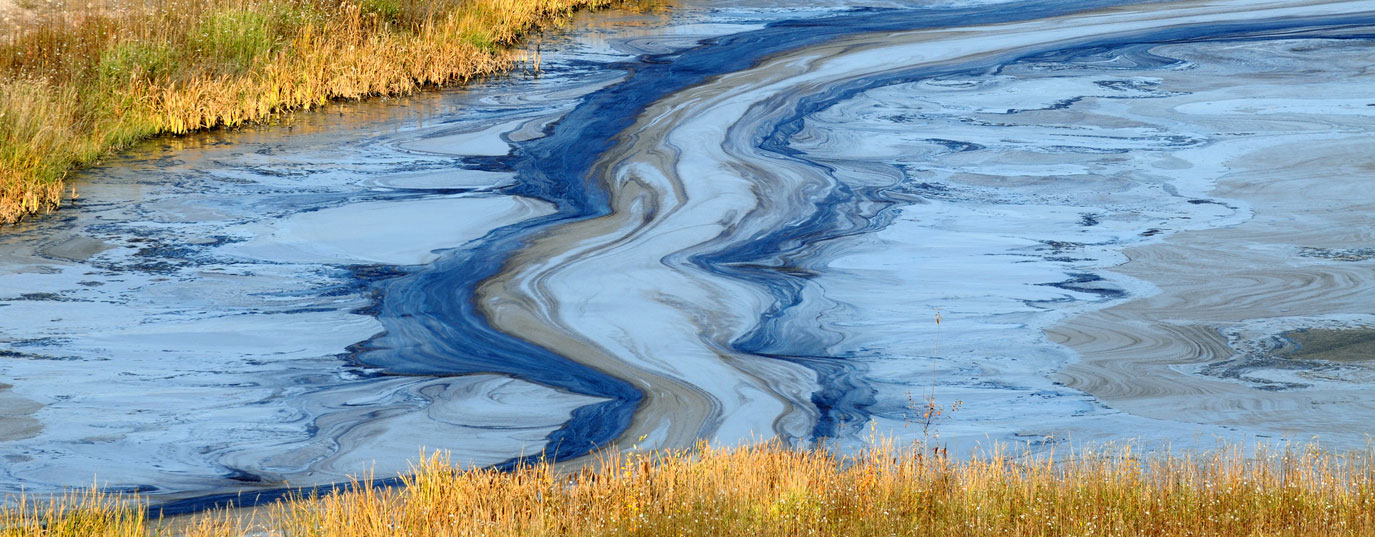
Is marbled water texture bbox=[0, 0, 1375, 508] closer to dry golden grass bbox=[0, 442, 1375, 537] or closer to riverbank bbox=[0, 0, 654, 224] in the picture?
riverbank bbox=[0, 0, 654, 224]

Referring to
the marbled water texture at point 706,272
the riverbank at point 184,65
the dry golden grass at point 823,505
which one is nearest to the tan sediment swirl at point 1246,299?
the marbled water texture at point 706,272

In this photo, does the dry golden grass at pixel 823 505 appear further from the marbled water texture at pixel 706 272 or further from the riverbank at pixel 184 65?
the riverbank at pixel 184 65

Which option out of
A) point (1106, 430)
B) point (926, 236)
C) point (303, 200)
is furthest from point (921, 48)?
point (1106, 430)

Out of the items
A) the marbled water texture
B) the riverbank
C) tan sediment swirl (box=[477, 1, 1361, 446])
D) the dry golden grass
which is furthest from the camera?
the riverbank

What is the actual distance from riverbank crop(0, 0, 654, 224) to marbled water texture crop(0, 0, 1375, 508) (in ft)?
0.81

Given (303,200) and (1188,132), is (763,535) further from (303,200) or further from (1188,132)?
(1188,132)

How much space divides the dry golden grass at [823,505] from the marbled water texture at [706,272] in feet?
2.42

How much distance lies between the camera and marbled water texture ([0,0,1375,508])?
4.81 m

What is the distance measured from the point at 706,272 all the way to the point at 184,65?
4.55m

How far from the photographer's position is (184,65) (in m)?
9.32

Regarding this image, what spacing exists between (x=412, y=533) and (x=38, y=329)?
283 cm

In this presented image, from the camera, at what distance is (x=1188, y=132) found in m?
8.86

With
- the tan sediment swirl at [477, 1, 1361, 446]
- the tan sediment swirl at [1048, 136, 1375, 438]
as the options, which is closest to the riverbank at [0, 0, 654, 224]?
the tan sediment swirl at [477, 1, 1361, 446]

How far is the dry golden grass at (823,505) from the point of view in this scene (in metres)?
3.46
